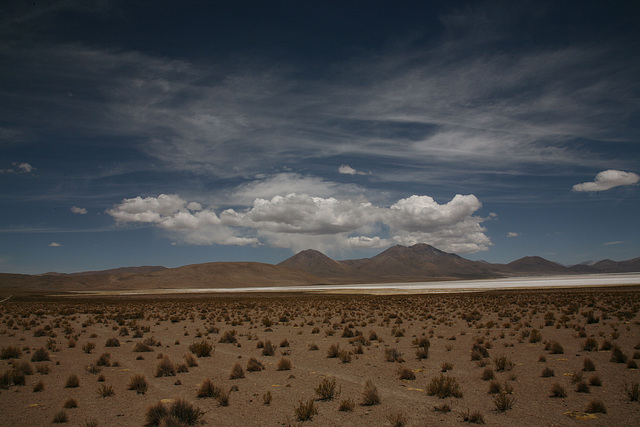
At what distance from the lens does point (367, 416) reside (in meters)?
7.38

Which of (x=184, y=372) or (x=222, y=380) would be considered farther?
(x=184, y=372)

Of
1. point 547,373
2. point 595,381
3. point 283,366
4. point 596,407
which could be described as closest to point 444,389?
point 596,407

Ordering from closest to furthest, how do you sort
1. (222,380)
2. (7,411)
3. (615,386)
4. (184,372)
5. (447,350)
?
(7,411)
(615,386)
(222,380)
(184,372)
(447,350)

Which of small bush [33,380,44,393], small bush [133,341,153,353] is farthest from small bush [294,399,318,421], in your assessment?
small bush [133,341,153,353]

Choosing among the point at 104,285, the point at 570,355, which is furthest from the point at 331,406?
the point at 104,285

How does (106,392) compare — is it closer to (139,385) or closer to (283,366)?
(139,385)

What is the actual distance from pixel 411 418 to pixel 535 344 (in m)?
10.3

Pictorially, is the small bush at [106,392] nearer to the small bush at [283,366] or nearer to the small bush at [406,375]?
the small bush at [283,366]

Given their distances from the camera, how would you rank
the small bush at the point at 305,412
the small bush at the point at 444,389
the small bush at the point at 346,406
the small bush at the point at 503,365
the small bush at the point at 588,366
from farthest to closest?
the small bush at the point at 503,365 → the small bush at the point at 588,366 → the small bush at the point at 444,389 → the small bush at the point at 346,406 → the small bush at the point at 305,412

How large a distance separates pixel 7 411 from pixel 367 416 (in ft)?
24.9

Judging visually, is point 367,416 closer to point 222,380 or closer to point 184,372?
point 222,380

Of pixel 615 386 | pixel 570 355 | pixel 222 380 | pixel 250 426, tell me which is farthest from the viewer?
pixel 570 355

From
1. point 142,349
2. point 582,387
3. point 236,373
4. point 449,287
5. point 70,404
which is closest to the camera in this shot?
point 70,404

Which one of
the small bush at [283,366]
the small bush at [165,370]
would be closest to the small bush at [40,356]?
the small bush at [165,370]
